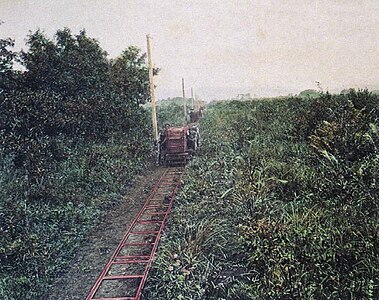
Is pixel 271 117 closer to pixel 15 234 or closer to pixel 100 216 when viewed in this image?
pixel 100 216

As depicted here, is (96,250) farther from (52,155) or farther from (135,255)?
(52,155)

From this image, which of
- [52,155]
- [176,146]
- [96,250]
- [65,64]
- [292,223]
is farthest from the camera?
[176,146]

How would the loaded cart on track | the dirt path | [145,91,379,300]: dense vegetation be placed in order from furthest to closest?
the loaded cart on track, the dirt path, [145,91,379,300]: dense vegetation

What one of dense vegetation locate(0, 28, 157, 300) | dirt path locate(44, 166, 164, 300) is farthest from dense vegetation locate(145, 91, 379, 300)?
dense vegetation locate(0, 28, 157, 300)

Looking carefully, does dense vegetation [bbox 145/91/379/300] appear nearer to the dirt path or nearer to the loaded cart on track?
the dirt path

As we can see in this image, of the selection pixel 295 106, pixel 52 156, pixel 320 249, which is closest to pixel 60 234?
pixel 52 156

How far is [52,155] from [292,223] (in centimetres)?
548

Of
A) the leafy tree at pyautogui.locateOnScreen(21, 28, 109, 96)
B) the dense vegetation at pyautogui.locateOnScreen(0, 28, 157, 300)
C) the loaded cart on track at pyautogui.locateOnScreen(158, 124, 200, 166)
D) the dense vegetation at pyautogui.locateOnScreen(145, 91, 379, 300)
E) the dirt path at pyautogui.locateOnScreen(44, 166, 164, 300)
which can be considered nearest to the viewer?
the dense vegetation at pyautogui.locateOnScreen(145, 91, 379, 300)

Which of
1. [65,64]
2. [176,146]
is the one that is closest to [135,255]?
[65,64]

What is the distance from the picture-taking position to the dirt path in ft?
18.0

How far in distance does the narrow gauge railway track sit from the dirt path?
179 mm

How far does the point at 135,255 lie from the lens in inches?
248

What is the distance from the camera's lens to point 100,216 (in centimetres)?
830

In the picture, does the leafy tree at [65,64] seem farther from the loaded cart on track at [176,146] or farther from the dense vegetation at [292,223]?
the dense vegetation at [292,223]
